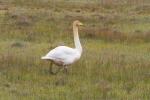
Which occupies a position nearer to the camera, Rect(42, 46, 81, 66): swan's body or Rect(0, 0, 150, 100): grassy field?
Rect(0, 0, 150, 100): grassy field

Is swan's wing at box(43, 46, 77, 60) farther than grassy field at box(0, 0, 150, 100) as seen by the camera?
Yes

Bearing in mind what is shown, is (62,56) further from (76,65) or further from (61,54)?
(76,65)

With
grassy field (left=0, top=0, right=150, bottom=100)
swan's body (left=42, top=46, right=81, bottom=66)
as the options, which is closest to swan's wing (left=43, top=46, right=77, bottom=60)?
swan's body (left=42, top=46, right=81, bottom=66)

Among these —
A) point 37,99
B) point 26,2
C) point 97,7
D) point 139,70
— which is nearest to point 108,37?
point 139,70

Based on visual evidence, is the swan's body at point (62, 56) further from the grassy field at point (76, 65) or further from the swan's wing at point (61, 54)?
the grassy field at point (76, 65)

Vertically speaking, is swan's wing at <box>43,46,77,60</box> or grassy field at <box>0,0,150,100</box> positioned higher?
swan's wing at <box>43,46,77,60</box>

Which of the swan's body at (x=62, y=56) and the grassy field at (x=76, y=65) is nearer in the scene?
the grassy field at (x=76, y=65)

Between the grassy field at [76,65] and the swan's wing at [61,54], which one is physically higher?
the swan's wing at [61,54]

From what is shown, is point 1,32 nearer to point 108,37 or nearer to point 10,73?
point 108,37

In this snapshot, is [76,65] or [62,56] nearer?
[62,56]

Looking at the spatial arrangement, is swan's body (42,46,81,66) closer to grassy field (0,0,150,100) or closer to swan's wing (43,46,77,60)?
swan's wing (43,46,77,60)

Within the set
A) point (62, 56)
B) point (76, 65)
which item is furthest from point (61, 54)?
point (76, 65)

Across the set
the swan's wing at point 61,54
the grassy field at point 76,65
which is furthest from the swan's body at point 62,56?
the grassy field at point 76,65

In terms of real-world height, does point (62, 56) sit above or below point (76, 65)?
above
